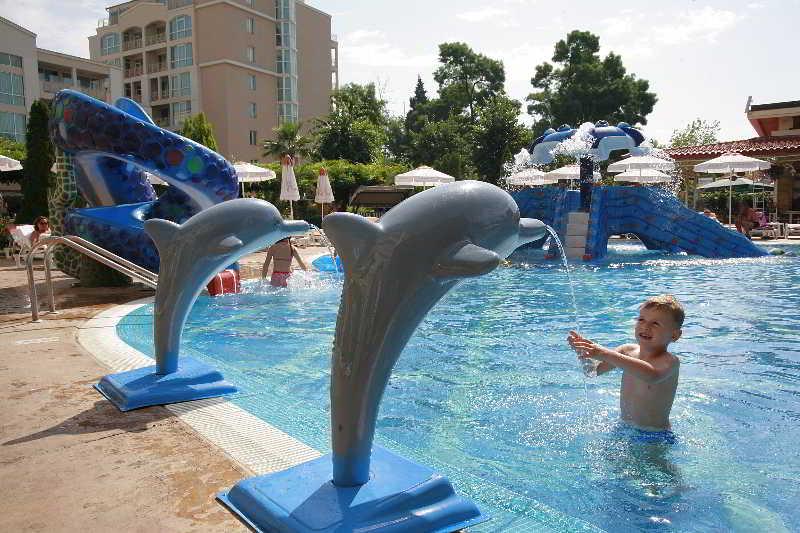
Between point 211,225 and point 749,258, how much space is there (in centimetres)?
1604

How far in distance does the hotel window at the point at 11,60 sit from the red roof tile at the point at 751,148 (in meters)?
43.2

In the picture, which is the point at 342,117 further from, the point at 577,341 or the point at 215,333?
the point at 577,341

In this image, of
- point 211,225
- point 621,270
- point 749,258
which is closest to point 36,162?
point 621,270

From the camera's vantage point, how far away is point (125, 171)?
1162 centimetres

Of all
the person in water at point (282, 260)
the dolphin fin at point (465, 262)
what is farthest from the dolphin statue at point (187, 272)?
the person in water at point (282, 260)

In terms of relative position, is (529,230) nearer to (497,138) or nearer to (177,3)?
(497,138)

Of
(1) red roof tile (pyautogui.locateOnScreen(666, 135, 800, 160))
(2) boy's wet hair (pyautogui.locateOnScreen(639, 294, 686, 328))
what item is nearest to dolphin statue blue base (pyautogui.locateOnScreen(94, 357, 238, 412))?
(2) boy's wet hair (pyautogui.locateOnScreen(639, 294, 686, 328))

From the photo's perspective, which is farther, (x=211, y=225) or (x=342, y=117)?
(x=342, y=117)

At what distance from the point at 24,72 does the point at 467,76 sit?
38.1m

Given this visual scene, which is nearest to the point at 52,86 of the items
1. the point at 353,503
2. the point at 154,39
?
the point at 154,39

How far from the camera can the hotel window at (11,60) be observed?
145 feet

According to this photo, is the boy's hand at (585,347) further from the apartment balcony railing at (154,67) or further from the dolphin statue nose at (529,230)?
the apartment balcony railing at (154,67)

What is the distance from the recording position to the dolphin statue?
4422 mm

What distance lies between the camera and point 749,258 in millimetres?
16672
